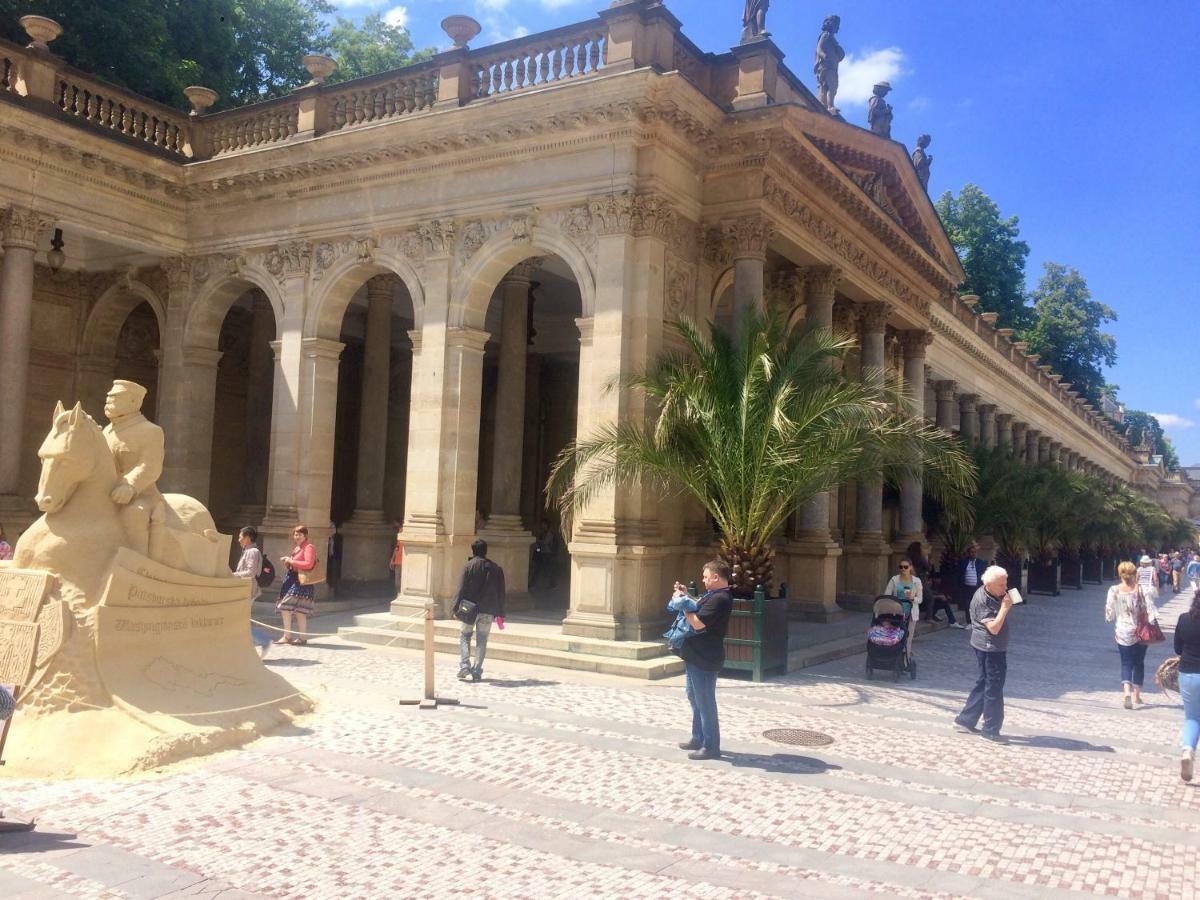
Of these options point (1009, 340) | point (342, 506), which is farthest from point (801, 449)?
point (1009, 340)

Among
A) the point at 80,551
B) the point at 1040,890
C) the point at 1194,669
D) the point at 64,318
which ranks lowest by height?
the point at 1040,890

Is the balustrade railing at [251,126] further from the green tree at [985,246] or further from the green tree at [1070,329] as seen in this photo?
the green tree at [1070,329]

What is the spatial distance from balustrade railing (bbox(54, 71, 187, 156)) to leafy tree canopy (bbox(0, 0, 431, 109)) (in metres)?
3.72

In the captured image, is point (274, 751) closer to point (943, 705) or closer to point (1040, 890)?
point (1040, 890)

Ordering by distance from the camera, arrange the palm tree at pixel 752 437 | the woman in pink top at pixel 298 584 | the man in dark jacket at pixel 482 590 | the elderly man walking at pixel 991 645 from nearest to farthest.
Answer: the elderly man walking at pixel 991 645 < the man in dark jacket at pixel 482 590 < the palm tree at pixel 752 437 < the woman in pink top at pixel 298 584

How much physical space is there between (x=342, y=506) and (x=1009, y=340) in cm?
2826

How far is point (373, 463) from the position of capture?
801 inches

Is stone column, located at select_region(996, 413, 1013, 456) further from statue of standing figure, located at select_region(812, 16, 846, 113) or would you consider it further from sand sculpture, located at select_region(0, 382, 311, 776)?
sand sculpture, located at select_region(0, 382, 311, 776)

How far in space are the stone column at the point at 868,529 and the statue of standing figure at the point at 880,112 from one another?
3829 millimetres

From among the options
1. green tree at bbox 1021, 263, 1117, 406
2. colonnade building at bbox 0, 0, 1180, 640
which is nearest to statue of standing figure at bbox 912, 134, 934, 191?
colonnade building at bbox 0, 0, 1180, 640

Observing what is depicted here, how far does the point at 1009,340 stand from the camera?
4050 cm

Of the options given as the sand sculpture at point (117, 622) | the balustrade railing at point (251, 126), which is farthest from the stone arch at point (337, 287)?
the sand sculpture at point (117, 622)

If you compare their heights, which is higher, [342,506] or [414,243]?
[414,243]

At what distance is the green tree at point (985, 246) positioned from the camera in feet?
162
